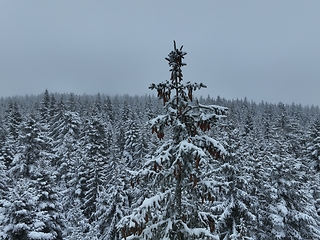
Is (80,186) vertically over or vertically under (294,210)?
under

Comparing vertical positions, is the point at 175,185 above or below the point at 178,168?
below

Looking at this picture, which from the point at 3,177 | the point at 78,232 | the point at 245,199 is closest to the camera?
the point at 78,232

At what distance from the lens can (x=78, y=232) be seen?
51.0ft

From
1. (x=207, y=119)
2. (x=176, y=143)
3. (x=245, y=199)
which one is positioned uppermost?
(x=207, y=119)

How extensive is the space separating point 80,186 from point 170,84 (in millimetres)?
27444

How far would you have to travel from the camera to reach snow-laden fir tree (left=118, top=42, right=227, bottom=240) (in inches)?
261

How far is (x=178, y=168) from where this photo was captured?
6.64 meters

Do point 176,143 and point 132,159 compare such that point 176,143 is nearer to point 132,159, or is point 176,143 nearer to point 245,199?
point 245,199

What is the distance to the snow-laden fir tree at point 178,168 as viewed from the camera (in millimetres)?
6629

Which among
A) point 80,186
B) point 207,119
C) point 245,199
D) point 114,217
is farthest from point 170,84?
point 80,186

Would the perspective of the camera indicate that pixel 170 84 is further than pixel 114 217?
No

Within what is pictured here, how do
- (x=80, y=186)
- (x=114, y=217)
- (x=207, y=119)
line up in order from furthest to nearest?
(x=80, y=186), (x=114, y=217), (x=207, y=119)

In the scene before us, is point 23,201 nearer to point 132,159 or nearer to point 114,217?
point 114,217

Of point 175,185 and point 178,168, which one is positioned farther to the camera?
point 175,185
